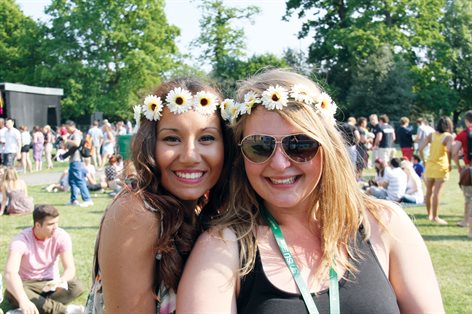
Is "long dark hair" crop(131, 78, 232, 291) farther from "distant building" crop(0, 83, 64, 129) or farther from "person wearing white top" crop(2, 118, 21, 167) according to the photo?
"distant building" crop(0, 83, 64, 129)

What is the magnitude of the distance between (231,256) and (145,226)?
410 mm

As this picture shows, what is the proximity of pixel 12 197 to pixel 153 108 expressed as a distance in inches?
385

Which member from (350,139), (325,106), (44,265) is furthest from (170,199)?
(44,265)

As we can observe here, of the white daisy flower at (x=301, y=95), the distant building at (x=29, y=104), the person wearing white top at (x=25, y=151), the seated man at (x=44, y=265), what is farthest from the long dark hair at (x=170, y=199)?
the distant building at (x=29, y=104)

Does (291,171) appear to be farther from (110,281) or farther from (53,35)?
(53,35)

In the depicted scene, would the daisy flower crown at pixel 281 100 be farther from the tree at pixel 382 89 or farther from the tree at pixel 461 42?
the tree at pixel 461 42

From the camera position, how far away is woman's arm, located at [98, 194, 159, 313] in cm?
220

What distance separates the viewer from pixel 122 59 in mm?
45062

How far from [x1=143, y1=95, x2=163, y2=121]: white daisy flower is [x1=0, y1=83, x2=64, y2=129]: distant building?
2959 centimetres

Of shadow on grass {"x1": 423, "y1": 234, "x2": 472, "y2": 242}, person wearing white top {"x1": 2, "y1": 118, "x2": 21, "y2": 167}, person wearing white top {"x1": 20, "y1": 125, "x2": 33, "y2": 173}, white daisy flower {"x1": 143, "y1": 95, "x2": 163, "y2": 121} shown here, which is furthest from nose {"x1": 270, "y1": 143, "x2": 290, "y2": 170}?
person wearing white top {"x1": 20, "y1": 125, "x2": 33, "y2": 173}

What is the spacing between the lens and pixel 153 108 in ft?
8.38

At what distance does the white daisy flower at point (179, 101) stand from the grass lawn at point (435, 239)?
406 cm

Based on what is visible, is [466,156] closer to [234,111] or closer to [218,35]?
[234,111]

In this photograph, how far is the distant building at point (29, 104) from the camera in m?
31.2
